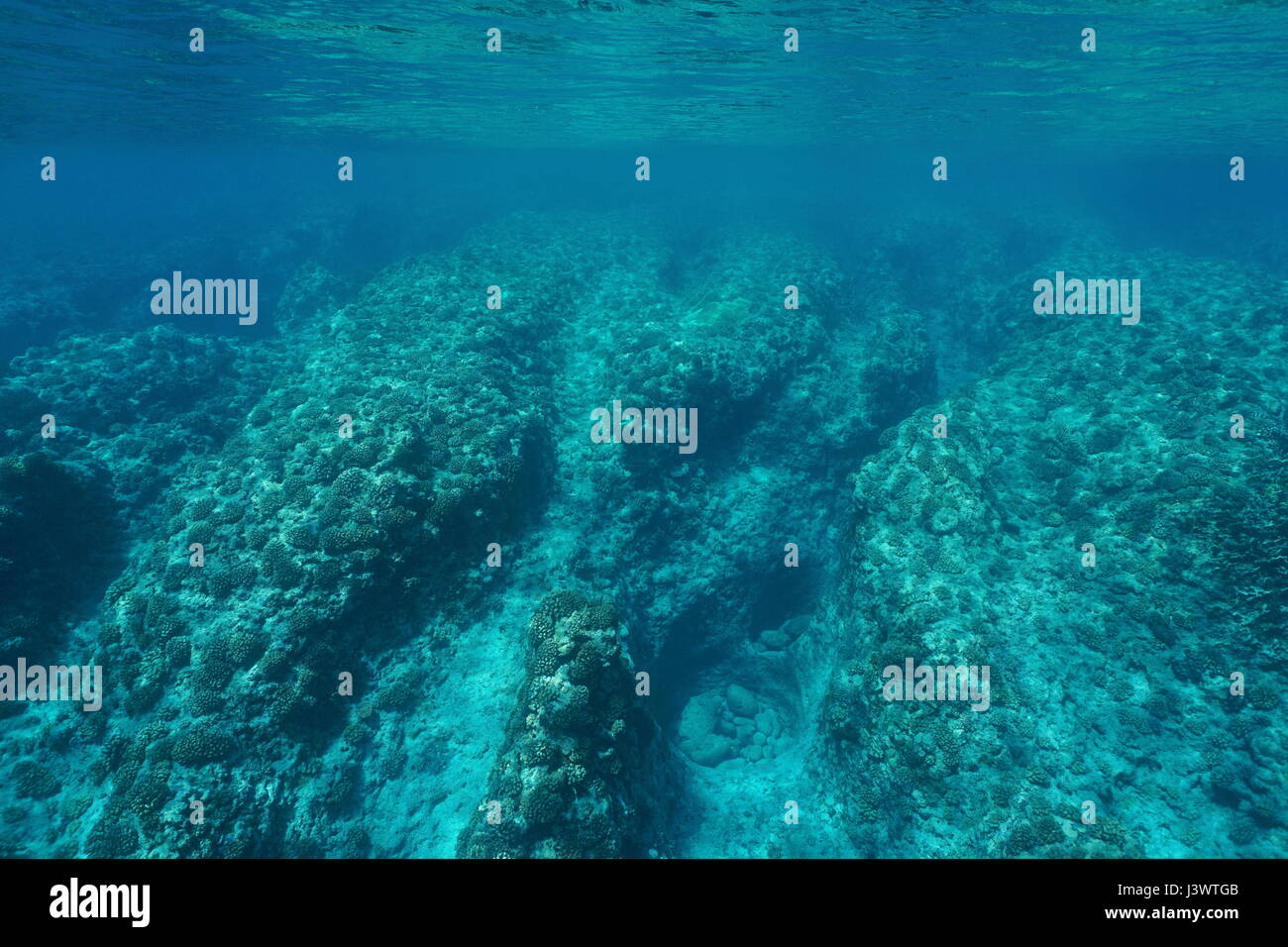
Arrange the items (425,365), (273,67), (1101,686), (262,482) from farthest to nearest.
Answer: (273,67) → (425,365) → (262,482) → (1101,686)

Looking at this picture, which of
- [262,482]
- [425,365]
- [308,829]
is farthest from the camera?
[425,365]

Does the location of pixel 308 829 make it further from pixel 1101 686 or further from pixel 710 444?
pixel 1101 686

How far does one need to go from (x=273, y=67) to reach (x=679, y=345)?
3407cm

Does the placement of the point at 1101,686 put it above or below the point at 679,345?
below

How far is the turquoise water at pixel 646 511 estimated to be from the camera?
544 inches

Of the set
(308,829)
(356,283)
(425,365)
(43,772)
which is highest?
(356,283)

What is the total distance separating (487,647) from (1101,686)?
1794 centimetres

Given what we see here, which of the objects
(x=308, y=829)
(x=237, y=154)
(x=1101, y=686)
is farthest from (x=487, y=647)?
(x=237, y=154)

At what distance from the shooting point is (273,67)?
35250mm

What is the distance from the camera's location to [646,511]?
22594 millimetres

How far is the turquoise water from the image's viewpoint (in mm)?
13820

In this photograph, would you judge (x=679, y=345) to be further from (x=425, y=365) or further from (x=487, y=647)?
(x=487, y=647)

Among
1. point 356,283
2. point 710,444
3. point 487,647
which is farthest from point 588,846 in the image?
point 356,283
